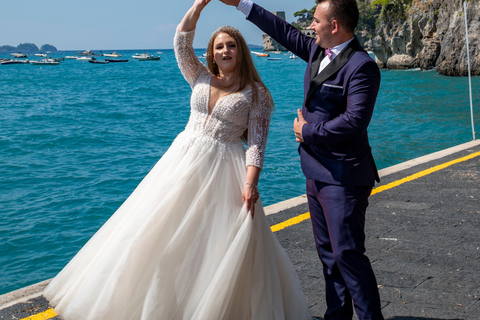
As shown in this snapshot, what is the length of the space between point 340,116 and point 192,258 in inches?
48.7

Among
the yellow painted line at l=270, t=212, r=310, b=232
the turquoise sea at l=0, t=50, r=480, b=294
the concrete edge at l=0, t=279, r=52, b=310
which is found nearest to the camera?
the concrete edge at l=0, t=279, r=52, b=310

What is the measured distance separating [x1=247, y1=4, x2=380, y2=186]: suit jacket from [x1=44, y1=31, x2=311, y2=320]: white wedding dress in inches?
17.9

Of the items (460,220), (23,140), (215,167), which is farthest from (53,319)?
(23,140)

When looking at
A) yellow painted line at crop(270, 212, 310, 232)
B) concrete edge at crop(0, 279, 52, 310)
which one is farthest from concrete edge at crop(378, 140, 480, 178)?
concrete edge at crop(0, 279, 52, 310)

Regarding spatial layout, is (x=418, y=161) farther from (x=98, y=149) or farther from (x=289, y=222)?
(x=98, y=149)

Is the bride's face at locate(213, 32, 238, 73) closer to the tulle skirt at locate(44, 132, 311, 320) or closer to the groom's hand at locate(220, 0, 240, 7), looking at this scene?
the groom's hand at locate(220, 0, 240, 7)

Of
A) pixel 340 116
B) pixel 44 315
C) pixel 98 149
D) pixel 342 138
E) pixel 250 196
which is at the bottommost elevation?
pixel 98 149

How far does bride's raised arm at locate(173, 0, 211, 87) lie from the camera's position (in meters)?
3.49

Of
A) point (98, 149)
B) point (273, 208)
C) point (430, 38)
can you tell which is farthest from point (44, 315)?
point (430, 38)

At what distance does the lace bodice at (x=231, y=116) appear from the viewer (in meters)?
3.42

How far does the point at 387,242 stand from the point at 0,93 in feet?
164

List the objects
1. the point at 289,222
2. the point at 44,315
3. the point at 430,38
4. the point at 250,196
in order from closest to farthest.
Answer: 1. the point at 250,196
2. the point at 44,315
3. the point at 289,222
4. the point at 430,38

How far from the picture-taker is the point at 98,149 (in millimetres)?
21812

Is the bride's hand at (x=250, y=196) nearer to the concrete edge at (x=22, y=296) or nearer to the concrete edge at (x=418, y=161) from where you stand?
the concrete edge at (x=22, y=296)
